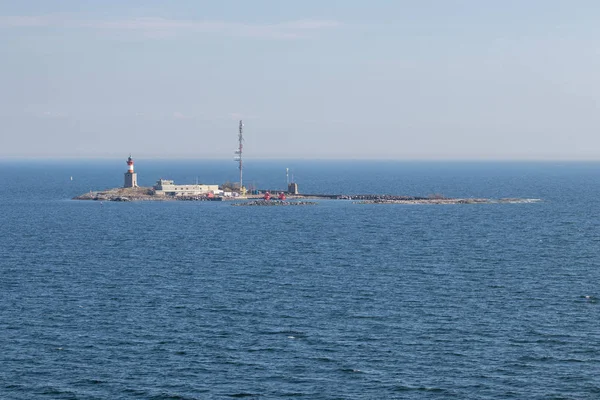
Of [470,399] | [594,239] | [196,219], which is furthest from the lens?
[196,219]

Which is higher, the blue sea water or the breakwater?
the breakwater

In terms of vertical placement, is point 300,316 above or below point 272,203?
below

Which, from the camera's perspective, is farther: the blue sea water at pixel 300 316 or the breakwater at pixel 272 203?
the breakwater at pixel 272 203

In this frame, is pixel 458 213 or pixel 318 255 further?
pixel 458 213

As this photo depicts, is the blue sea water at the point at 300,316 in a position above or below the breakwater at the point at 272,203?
below

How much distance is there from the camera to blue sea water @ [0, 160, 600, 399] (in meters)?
50.6

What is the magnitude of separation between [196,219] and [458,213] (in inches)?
1964

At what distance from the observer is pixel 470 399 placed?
47.6 m

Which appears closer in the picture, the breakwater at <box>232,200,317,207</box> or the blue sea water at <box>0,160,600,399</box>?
the blue sea water at <box>0,160,600,399</box>

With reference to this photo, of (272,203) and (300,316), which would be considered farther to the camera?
(272,203)

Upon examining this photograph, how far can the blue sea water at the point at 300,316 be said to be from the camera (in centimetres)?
5056

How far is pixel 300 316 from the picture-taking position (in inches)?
2589

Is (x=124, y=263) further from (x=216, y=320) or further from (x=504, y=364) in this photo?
(x=504, y=364)

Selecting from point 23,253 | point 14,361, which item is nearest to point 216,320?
point 14,361
